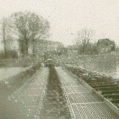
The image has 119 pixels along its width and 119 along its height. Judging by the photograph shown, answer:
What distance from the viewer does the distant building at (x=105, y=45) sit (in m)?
110

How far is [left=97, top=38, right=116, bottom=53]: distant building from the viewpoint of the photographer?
110 meters

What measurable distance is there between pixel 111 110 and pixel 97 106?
1.27 m

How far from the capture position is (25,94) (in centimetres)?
1895

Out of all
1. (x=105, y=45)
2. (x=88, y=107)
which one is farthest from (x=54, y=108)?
(x=105, y=45)

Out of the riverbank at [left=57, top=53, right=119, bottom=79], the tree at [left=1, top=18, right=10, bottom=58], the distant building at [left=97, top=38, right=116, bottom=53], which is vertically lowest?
the riverbank at [left=57, top=53, right=119, bottom=79]

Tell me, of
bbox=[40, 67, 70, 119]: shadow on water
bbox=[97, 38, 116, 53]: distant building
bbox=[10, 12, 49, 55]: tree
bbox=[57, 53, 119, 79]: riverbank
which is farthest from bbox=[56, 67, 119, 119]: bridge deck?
bbox=[97, 38, 116, 53]: distant building

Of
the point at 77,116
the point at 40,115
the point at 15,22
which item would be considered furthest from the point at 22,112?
the point at 15,22

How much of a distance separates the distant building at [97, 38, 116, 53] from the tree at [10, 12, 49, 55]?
3215 cm

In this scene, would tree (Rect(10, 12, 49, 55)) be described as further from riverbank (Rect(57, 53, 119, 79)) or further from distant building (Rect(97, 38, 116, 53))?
distant building (Rect(97, 38, 116, 53))

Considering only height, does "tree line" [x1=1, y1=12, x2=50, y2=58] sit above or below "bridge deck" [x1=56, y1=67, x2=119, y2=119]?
above

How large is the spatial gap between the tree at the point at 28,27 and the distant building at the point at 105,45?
1266 inches

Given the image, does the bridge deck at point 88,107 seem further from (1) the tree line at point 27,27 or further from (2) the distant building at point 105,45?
(2) the distant building at point 105,45

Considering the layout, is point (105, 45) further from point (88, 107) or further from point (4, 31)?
point (88, 107)

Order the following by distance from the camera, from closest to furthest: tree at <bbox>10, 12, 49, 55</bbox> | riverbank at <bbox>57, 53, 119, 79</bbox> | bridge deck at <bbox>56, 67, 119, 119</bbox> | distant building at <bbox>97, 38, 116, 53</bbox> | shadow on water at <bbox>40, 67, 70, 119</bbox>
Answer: shadow on water at <bbox>40, 67, 70, 119</bbox>, bridge deck at <bbox>56, 67, 119, 119</bbox>, riverbank at <bbox>57, 53, 119, 79</bbox>, tree at <bbox>10, 12, 49, 55</bbox>, distant building at <bbox>97, 38, 116, 53</bbox>
